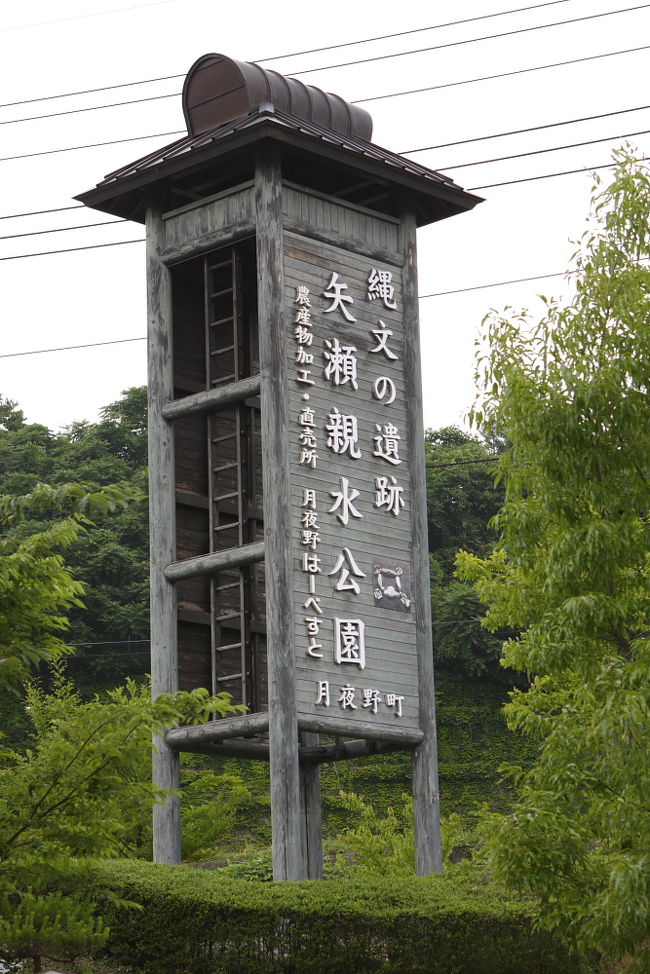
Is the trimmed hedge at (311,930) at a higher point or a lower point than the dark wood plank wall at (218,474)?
lower

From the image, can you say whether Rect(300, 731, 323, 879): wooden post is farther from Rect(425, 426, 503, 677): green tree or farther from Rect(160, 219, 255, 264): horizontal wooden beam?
Rect(425, 426, 503, 677): green tree

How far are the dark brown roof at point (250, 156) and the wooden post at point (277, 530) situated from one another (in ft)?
1.28

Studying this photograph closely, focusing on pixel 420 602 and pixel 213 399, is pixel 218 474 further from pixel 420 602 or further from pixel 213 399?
pixel 420 602

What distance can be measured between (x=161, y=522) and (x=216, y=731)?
2.62 metres

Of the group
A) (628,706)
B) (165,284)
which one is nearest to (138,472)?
(165,284)

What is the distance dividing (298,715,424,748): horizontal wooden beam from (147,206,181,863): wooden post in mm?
1838

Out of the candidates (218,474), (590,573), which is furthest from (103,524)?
(590,573)

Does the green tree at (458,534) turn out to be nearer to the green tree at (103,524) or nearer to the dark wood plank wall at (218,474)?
the green tree at (103,524)

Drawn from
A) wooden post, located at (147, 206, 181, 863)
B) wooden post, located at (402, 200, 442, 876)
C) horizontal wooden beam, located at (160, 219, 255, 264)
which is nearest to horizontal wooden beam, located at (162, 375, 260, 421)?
wooden post, located at (147, 206, 181, 863)

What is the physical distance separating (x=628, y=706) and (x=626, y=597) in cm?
159

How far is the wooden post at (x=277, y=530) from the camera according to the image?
15930mm

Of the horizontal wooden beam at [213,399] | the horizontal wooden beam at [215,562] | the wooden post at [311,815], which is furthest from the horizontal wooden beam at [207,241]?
the wooden post at [311,815]

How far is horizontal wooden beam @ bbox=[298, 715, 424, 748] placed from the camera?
1631 cm

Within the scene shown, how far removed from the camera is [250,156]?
18.3 metres
